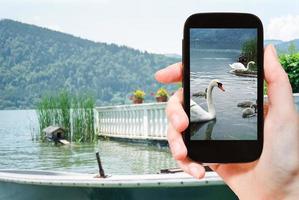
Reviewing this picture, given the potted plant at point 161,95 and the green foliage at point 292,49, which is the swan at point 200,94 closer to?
the green foliage at point 292,49

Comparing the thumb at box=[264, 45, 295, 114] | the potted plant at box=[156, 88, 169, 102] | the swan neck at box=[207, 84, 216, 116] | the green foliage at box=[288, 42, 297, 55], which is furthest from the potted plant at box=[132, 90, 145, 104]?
the thumb at box=[264, 45, 295, 114]

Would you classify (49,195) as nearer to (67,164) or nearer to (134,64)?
(67,164)

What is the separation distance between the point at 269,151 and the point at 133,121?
11.0 meters

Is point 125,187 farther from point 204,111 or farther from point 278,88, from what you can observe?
point 278,88

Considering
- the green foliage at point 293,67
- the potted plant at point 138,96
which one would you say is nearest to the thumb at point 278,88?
the green foliage at point 293,67

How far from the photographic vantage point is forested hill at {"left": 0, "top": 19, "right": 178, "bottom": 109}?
5800 centimetres

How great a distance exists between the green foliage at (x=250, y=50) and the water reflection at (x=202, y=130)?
0.11m

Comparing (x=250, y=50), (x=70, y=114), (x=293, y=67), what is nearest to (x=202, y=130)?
(x=250, y=50)

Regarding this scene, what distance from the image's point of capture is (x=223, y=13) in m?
1.10

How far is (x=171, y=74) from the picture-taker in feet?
3.63

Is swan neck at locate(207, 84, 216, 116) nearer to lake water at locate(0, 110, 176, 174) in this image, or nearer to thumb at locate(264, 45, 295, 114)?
thumb at locate(264, 45, 295, 114)

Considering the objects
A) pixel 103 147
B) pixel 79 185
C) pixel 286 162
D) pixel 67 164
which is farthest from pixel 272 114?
pixel 103 147

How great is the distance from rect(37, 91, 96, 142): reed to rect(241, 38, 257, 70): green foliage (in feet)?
41.2

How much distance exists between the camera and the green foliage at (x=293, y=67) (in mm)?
8898
